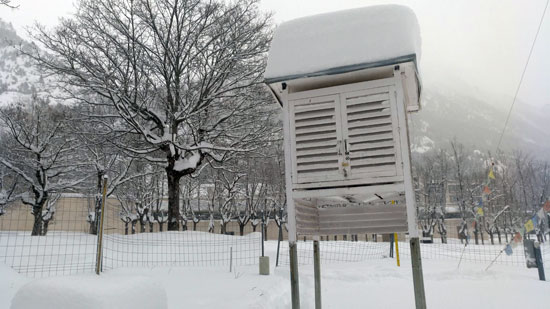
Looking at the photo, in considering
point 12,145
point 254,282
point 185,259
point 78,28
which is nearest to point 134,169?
point 12,145

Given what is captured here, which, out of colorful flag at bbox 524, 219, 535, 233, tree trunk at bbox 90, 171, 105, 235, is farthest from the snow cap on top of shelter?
tree trunk at bbox 90, 171, 105, 235

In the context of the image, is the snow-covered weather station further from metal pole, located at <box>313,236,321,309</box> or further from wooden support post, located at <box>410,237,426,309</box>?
metal pole, located at <box>313,236,321,309</box>

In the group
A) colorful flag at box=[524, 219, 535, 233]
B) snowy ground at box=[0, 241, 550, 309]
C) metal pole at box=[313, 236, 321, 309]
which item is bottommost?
snowy ground at box=[0, 241, 550, 309]

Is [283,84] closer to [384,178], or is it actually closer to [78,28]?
[384,178]

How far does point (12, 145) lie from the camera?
23.5 m

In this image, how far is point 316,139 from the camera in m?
4.22

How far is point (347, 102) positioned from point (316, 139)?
57 cm

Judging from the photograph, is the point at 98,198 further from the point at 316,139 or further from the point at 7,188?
the point at 7,188

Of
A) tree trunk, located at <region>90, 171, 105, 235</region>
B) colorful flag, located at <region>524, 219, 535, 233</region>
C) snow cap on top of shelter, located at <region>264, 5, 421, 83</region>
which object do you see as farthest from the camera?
tree trunk, located at <region>90, 171, 105, 235</region>

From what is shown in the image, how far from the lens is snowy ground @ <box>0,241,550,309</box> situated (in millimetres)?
5434

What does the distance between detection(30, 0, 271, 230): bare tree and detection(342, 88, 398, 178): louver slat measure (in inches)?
389

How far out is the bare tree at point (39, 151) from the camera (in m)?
20.7

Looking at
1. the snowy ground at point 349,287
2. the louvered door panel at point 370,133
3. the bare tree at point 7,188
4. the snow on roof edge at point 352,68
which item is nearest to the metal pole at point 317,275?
the snowy ground at point 349,287

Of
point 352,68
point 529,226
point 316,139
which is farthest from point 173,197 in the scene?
point 352,68
